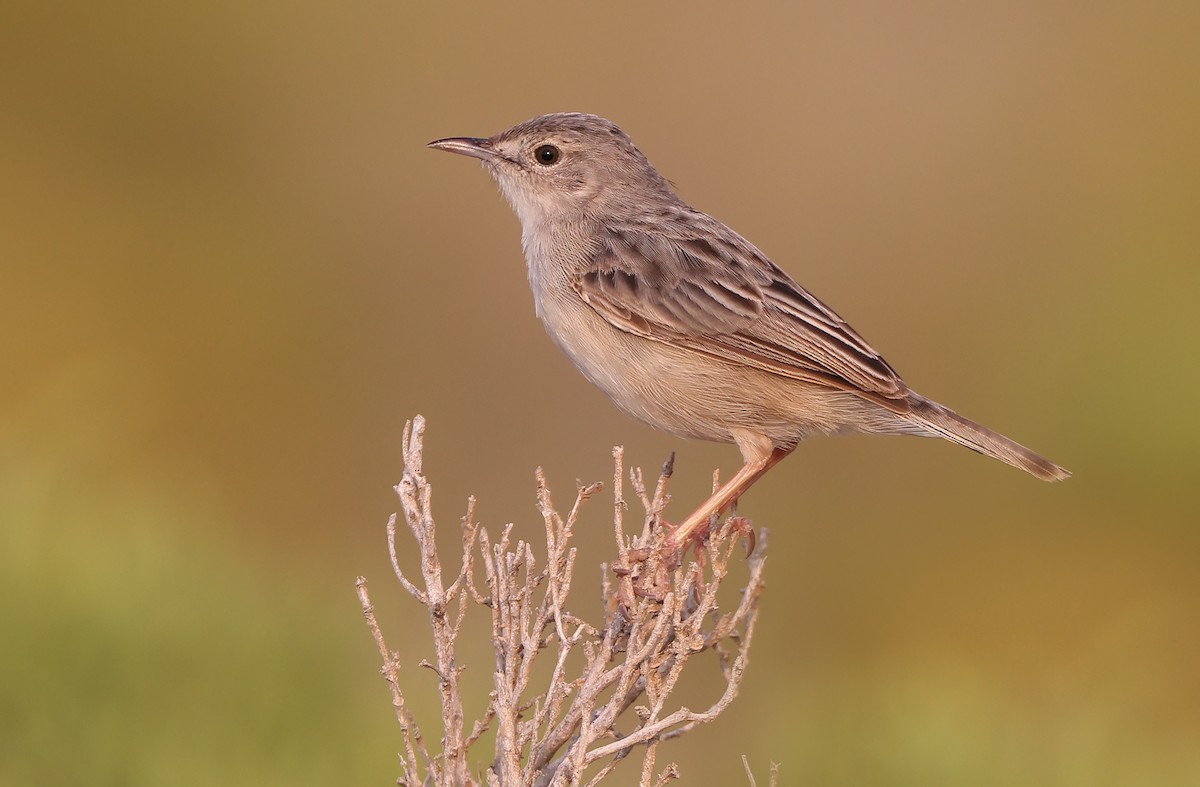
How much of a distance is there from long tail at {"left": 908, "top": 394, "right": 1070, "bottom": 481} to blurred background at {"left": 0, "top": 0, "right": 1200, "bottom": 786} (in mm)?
1509

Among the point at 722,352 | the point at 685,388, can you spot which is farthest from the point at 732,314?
the point at 685,388

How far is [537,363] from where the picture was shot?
9.70 m

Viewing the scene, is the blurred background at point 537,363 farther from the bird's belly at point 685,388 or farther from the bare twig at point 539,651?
the bare twig at point 539,651

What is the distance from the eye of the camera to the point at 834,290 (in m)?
10.1

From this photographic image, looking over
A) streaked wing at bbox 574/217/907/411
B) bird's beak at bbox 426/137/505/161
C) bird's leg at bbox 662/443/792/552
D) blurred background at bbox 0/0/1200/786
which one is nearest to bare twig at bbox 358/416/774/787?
bird's leg at bbox 662/443/792/552

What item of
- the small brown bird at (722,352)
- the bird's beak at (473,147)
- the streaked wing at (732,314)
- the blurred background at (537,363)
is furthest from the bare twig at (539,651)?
the blurred background at (537,363)

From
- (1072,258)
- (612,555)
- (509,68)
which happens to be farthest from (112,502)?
(1072,258)

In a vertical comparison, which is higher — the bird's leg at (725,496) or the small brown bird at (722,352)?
the small brown bird at (722,352)

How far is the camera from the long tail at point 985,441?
14.4 ft

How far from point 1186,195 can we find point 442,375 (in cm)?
557

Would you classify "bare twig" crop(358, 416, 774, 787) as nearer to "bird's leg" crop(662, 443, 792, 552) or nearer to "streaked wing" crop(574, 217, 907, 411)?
"bird's leg" crop(662, 443, 792, 552)

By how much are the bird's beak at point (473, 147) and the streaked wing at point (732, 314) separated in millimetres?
730

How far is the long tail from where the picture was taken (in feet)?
14.4

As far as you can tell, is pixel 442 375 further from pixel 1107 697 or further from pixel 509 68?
pixel 1107 697
